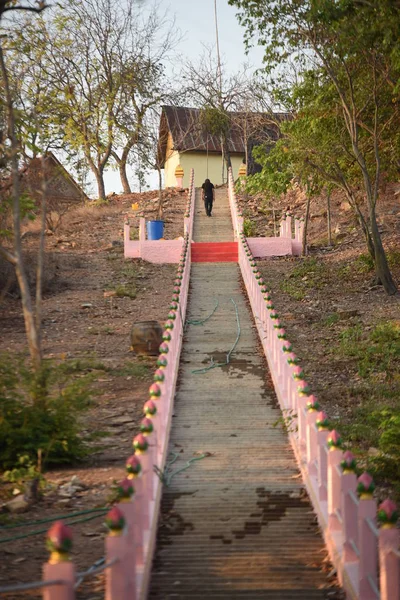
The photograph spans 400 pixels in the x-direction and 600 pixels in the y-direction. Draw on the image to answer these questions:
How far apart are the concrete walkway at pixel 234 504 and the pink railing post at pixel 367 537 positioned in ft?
2.43

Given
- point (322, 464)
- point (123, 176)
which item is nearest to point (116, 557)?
point (322, 464)

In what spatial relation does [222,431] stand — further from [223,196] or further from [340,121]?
[223,196]

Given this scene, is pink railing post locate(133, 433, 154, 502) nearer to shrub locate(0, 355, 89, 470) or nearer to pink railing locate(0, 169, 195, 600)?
pink railing locate(0, 169, 195, 600)

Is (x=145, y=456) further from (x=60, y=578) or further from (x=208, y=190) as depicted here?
(x=208, y=190)

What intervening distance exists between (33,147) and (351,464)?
20.0 ft

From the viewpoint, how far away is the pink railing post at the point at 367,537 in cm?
612

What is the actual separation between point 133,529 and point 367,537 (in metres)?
1.70

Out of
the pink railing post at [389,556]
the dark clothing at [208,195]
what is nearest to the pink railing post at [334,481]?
the pink railing post at [389,556]

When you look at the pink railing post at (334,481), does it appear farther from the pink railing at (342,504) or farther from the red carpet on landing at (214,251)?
the red carpet on landing at (214,251)

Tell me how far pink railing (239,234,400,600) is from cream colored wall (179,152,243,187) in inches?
1430

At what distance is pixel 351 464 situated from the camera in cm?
694

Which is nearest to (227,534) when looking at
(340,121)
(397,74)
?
(397,74)

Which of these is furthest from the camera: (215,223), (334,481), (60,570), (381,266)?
(215,223)

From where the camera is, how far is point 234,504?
889 centimetres
